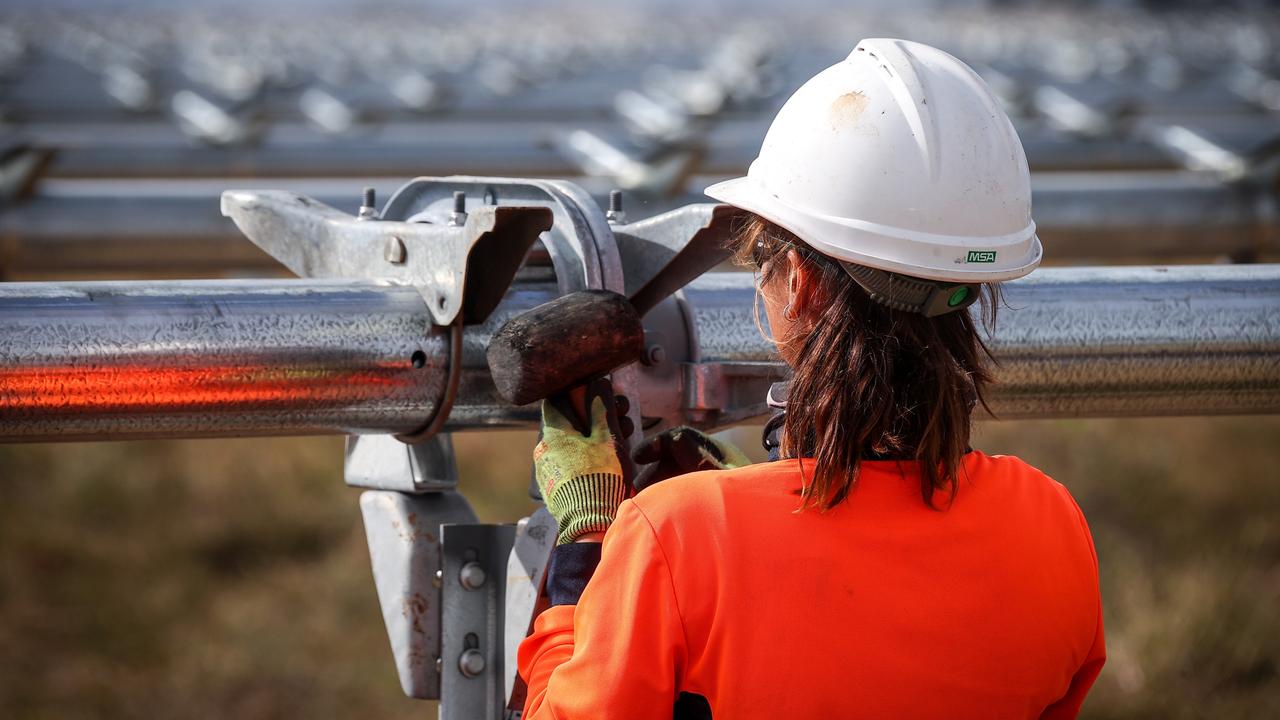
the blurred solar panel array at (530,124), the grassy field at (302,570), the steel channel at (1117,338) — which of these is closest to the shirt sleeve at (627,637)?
the steel channel at (1117,338)

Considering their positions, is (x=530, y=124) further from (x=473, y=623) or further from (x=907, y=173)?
(x=907, y=173)

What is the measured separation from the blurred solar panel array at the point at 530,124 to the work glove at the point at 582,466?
1.45 meters

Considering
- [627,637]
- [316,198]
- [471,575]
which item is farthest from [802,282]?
[316,198]

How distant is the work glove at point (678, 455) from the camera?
1382 millimetres

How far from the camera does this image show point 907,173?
128 cm

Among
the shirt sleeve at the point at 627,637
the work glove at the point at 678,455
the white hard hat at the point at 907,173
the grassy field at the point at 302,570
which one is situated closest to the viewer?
the shirt sleeve at the point at 627,637

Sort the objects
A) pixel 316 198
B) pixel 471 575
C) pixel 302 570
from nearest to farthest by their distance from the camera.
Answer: pixel 471 575 → pixel 316 198 → pixel 302 570

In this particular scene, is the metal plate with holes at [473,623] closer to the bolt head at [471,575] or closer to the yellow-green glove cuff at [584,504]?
the bolt head at [471,575]

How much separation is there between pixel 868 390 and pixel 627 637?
32 cm

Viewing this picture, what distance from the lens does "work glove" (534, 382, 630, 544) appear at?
1320 millimetres

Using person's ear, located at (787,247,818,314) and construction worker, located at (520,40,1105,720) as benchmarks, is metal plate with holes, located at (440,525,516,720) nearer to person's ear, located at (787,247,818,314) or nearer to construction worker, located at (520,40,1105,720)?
construction worker, located at (520,40,1105,720)

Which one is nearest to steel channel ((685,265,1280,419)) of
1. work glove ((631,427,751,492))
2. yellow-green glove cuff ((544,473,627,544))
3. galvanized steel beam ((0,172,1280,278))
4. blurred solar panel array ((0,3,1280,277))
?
work glove ((631,427,751,492))

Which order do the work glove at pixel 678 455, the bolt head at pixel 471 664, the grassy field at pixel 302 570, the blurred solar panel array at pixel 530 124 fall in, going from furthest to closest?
the grassy field at pixel 302 570 → the blurred solar panel array at pixel 530 124 → the bolt head at pixel 471 664 → the work glove at pixel 678 455

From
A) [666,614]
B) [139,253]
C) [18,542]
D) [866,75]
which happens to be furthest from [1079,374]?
[18,542]
